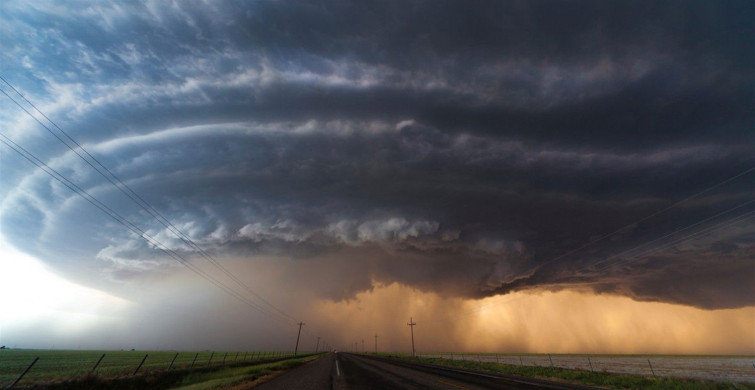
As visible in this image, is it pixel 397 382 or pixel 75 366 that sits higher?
pixel 75 366

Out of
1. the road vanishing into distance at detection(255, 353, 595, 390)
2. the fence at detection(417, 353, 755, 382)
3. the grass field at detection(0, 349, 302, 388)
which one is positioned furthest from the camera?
the fence at detection(417, 353, 755, 382)

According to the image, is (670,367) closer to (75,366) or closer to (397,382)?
(397,382)

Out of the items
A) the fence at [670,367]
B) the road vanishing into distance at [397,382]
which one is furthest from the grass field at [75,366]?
the fence at [670,367]

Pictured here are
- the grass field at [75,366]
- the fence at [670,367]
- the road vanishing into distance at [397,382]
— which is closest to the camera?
the road vanishing into distance at [397,382]

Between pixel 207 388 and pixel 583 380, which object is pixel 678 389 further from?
pixel 207 388

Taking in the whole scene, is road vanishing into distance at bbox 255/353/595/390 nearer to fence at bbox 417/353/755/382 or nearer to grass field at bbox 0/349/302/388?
grass field at bbox 0/349/302/388

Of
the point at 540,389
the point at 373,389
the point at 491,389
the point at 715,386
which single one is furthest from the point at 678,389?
the point at 373,389

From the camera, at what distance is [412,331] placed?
11256cm

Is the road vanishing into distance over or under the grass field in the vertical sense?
under

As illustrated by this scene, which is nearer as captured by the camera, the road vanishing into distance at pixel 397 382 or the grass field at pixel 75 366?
the road vanishing into distance at pixel 397 382

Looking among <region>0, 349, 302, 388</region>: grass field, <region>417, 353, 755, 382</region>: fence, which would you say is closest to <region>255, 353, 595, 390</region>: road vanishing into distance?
<region>0, 349, 302, 388</region>: grass field

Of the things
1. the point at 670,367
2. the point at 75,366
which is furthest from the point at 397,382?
the point at 670,367

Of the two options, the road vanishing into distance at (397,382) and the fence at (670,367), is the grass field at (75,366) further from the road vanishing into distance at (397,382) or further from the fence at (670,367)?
the fence at (670,367)

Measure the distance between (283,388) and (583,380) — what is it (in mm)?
25658
